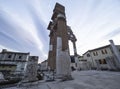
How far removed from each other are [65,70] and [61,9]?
26.9 ft

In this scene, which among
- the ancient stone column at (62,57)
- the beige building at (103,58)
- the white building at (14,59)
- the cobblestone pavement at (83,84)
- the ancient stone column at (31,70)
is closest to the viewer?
the cobblestone pavement at (83,84)

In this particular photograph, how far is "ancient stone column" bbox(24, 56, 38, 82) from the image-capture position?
5417 mm

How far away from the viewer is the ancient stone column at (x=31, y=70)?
5.42 m

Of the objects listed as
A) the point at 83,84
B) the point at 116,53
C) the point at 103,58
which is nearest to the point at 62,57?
the point at 83,84

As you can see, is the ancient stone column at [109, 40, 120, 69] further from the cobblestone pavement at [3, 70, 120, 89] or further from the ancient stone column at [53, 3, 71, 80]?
the ancient stone column at [53, 3, 71, 80]

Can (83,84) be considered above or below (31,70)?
below

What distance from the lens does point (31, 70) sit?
5668mm

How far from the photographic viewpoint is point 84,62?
2622cm

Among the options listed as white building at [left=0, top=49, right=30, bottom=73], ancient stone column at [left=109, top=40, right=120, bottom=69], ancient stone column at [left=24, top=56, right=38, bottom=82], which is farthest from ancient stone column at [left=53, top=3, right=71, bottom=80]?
white building at [left=0, top=49, right=30, bottom=73]

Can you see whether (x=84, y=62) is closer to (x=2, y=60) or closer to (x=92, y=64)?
(x=92, y=64)

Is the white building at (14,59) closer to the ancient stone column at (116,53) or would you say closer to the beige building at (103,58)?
the beige building at (103,58)

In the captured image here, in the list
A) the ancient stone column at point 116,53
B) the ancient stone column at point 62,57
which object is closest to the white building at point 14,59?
the ancient stone column at point 62,57

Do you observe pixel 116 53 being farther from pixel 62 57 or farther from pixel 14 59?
pixel 14 59

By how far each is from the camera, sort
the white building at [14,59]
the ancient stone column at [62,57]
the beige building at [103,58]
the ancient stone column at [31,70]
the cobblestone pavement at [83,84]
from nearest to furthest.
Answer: the cobblestone pavement at [83,84] < the ancient stone column at [31,70] < the ancient stone column at [62,57] < the beige building at [103,58] < the white building at [14,59]
